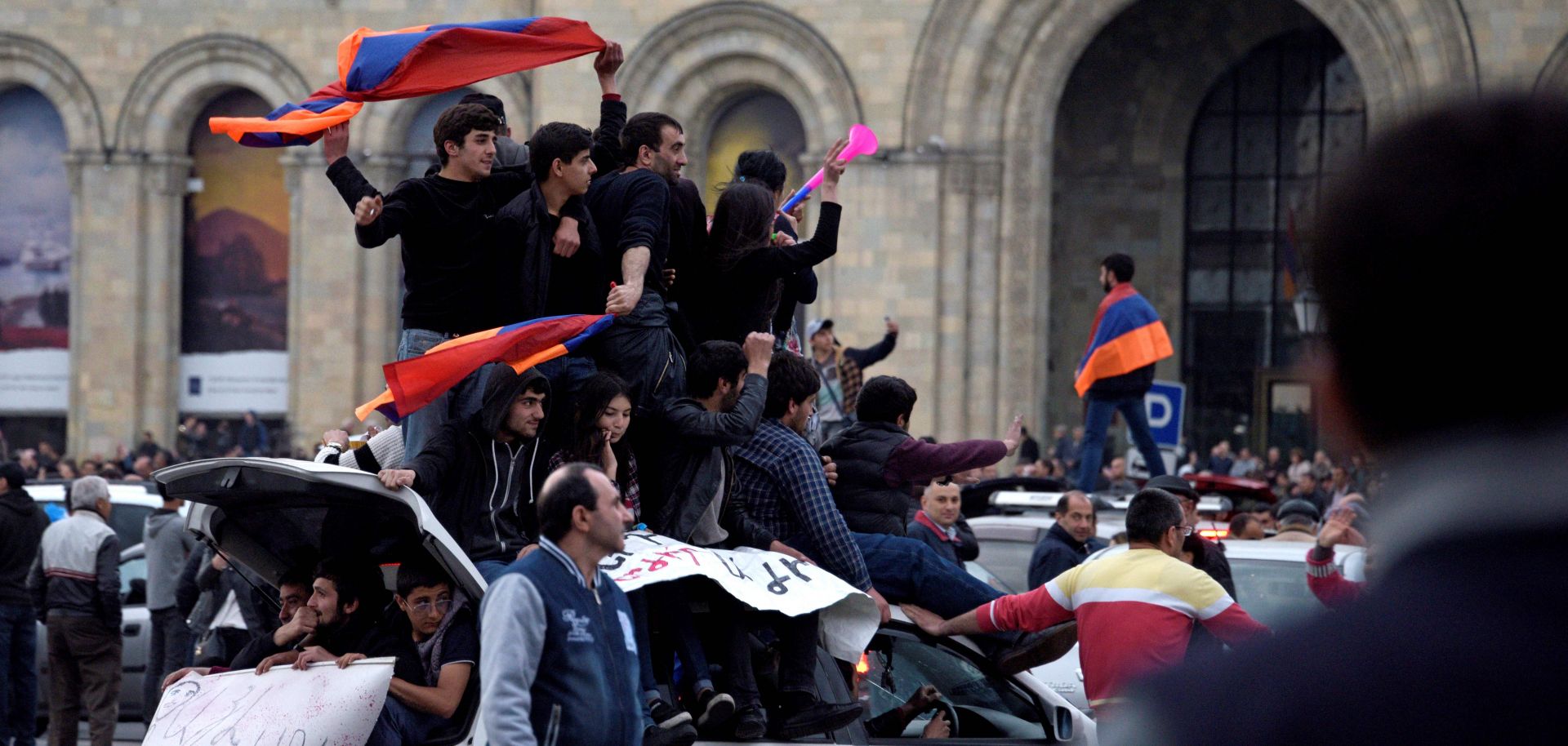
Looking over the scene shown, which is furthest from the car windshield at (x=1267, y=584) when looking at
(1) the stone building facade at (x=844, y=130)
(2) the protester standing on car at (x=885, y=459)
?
(1) the stone building facade at (x=844, y=130)

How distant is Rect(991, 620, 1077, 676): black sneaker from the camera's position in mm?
7312

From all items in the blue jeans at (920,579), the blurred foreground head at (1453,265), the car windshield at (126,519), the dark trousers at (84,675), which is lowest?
the dark trousers at (84,675)

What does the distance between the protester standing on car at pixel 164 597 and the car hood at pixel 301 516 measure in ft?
20.2

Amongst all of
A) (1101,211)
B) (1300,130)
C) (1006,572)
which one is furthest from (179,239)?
(1006,572)

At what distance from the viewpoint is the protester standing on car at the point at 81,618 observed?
12.4m

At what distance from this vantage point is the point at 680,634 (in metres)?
6.58

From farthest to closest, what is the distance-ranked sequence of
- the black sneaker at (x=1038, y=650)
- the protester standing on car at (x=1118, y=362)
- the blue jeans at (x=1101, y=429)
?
the blue jeans at (x=1101, y=429)
the protester standing on car at (x=1118, y=362)
the black sneaker at (x=1038, y=650)

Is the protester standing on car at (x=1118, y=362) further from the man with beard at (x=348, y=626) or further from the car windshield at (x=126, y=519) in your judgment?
the man with beard at (x=348, y=626)

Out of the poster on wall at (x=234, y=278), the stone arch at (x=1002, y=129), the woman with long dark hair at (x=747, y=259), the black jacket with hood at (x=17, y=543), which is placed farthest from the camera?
the poster on wall at (x=234, y=278)

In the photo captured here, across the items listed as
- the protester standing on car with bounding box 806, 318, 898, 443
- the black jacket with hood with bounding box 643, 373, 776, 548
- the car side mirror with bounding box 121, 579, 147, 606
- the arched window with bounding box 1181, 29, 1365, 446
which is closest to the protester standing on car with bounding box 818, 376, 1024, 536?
the black jacket with hood with bounding box 643, 373, 776, 548

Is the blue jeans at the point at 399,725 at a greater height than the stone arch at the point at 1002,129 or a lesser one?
lesser

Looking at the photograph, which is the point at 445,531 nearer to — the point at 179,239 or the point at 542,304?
the point at 542,304

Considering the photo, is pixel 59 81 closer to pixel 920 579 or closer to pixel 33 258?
pixel 33 258

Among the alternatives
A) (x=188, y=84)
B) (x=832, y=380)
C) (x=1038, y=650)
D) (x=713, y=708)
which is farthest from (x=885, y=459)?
(x=188, y=84)
